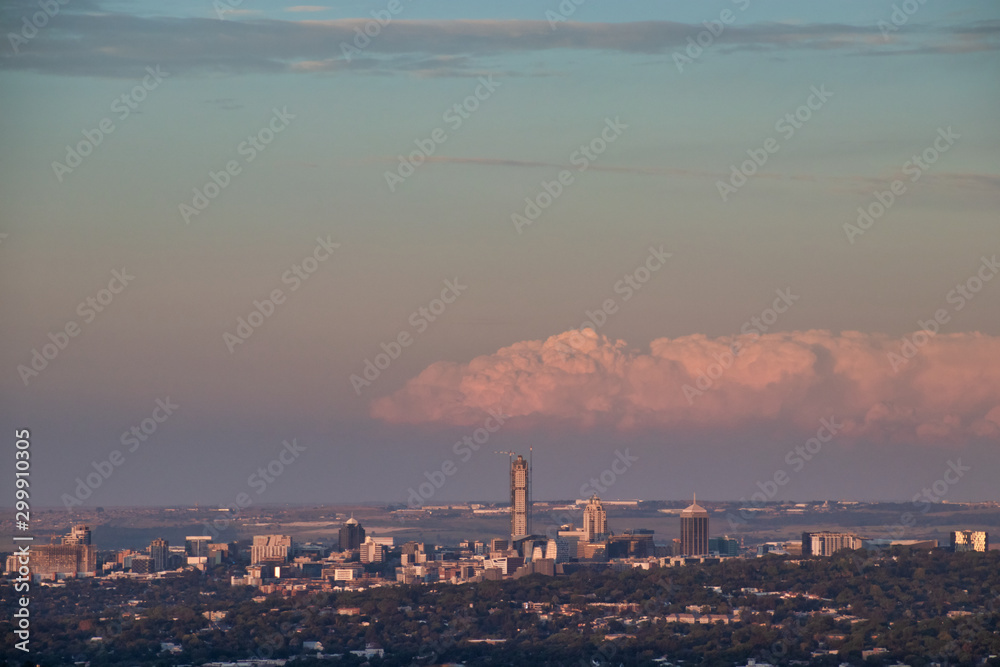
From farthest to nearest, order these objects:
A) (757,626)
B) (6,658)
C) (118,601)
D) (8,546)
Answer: (118,601) < (8,546) < (757,626) < (6,658)

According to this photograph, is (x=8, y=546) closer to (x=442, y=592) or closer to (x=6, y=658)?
(x=442, y=592)

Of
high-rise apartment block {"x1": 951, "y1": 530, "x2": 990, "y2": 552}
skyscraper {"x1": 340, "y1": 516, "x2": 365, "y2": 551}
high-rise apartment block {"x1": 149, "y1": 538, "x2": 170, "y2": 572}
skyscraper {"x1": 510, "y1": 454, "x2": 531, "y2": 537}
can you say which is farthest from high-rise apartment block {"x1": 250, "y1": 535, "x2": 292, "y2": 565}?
high-rise apartment block {"x1": 951, "y1": 530, "x2": 990, "y2": 552}

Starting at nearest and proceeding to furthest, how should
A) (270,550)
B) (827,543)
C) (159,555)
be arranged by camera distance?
(827,543) < (159,555) < (270,550)

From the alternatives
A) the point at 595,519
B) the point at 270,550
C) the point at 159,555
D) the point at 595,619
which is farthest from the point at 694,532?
the point at 595,619

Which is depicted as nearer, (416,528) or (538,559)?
(538,559)

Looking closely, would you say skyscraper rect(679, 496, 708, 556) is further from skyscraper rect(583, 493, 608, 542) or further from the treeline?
the treeline

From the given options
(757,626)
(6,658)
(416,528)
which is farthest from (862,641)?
(416,528)

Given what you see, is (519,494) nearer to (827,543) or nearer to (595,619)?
(827,543)
